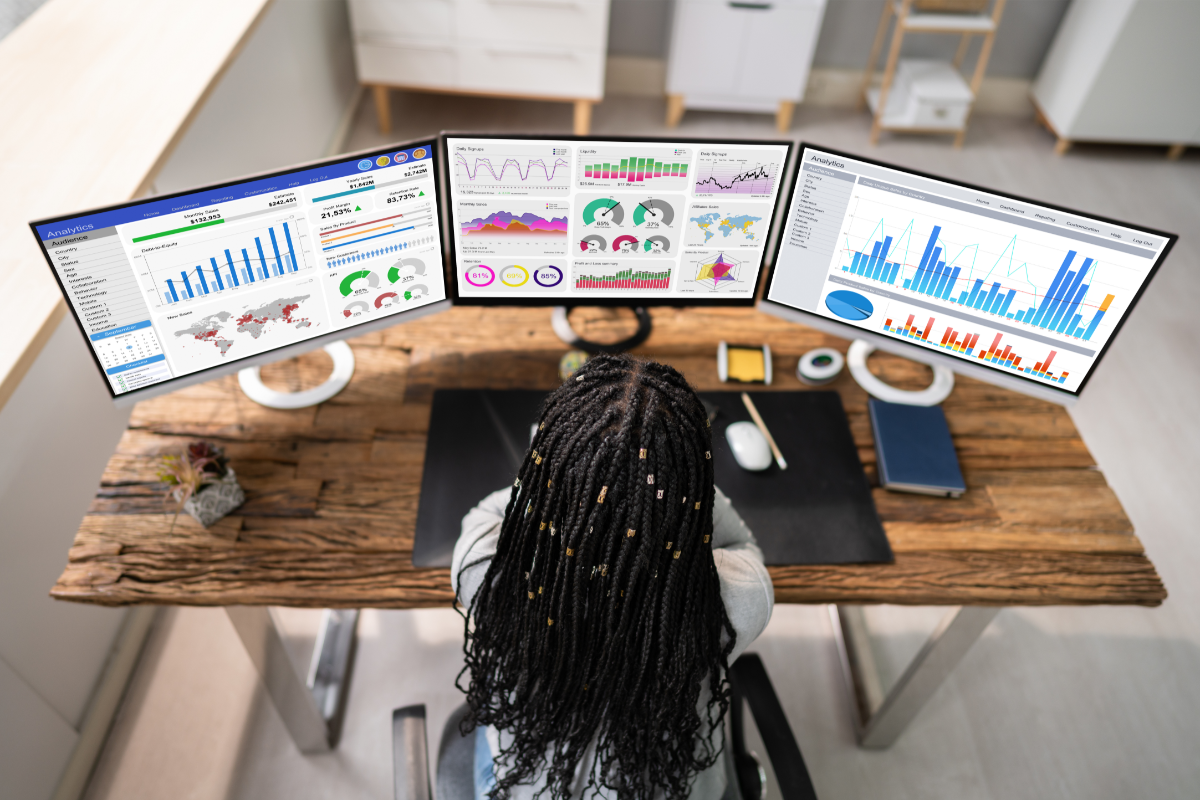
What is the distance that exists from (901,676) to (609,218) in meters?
1.18

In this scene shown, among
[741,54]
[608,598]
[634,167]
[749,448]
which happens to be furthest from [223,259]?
[741,54]

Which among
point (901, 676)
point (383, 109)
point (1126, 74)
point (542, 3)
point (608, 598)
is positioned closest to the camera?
point (608, 598)

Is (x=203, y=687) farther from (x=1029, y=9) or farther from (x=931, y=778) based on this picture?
(x=1029, y=9)

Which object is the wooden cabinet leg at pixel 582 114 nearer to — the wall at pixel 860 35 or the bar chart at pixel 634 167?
the wall at pixel 860 35

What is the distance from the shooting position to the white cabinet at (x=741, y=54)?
343cm

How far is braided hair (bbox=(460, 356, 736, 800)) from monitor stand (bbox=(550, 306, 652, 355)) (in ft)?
2.25

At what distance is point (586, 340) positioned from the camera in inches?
66.2

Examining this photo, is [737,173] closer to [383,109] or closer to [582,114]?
[582,114]

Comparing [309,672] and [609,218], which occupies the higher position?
[609,218]

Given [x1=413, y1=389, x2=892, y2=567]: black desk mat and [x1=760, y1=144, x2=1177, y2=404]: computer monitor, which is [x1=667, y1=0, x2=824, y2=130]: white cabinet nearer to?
[x1=760, y1=144, x2=1177, y2=404]: computer monitor

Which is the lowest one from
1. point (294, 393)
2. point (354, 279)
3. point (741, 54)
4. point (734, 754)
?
point (734, 754)

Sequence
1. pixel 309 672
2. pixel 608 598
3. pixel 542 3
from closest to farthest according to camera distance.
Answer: pixel 608 598 → pixel 309 672 → pixel 542 3

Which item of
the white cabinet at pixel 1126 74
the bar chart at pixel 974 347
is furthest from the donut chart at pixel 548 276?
the white cabinet at pixel 1126 74

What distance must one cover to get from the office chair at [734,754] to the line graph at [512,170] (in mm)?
869
